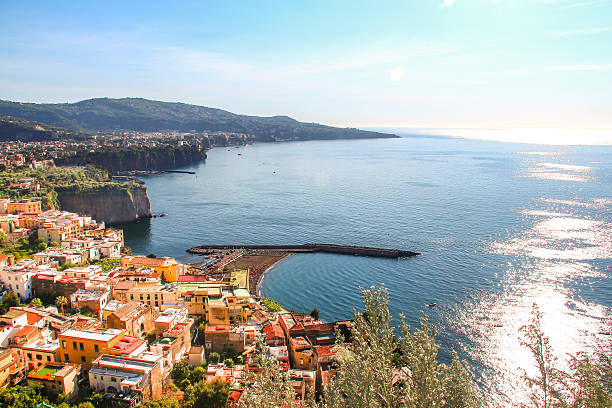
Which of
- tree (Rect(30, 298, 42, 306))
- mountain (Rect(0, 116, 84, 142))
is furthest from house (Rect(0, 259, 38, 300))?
mountain (Rect(0, 116, 84, 142))

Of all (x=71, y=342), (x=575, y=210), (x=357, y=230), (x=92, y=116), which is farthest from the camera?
(x=92, y=116)

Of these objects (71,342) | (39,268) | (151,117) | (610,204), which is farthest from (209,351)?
(151,117)

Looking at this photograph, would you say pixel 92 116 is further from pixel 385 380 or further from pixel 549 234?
pixel 385 380

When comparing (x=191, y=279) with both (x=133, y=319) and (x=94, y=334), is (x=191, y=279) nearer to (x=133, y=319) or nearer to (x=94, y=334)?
(x=133, y=319)

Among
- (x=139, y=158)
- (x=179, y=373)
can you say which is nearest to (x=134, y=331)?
(x=179, y=373)

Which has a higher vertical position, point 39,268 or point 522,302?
point 39,268

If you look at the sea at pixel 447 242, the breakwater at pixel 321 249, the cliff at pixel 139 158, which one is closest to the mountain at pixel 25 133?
the cliff at pixel 139 158

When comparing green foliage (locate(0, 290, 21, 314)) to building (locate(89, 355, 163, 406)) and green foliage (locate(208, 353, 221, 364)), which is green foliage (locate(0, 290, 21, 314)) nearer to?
building (locate(89, 355, 163, 406))
